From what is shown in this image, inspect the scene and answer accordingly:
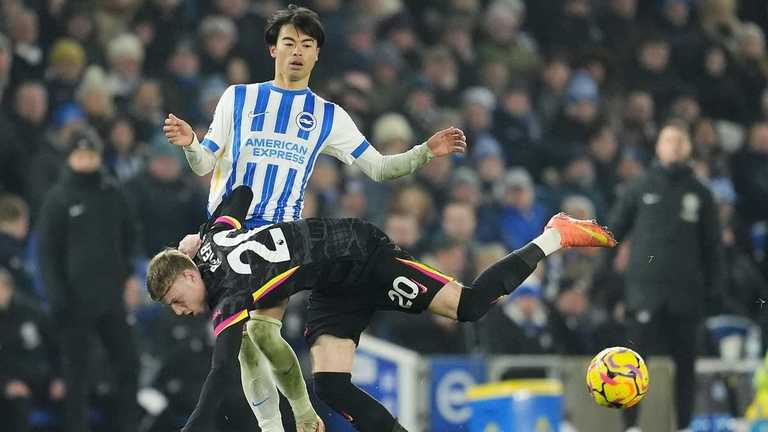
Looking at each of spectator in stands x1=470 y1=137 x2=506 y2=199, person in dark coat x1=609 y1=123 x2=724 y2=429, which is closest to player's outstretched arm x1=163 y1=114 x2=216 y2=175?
person in dark coat x1=609 y1=123 x2=724 y2=429

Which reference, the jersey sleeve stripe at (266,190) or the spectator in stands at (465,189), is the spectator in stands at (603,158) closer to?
the spectator in stands at (465,189)

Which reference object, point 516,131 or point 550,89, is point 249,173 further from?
point 550,89

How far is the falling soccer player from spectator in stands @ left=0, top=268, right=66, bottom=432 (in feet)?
9.65

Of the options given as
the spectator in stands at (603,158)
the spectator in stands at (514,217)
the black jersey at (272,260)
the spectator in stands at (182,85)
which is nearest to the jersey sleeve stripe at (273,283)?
the black jersey at (272,260)

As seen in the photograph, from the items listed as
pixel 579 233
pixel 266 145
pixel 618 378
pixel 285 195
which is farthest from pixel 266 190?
pixel 618 378

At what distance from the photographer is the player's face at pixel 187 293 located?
787 cm

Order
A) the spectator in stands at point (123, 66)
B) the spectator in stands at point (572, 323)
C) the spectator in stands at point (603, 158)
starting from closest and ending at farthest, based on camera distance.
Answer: the spectator in stands at point (123, 66) → the spectator in stands at point (572, 323) → the spectator in stands at point (603, 158)

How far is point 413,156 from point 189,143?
49.4 inches

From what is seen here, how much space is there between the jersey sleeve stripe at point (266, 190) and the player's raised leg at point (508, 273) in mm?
1039

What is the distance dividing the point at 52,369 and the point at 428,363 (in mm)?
2792

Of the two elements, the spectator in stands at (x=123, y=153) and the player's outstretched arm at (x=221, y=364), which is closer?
the player's outstretched arm at (x=221, y=364)

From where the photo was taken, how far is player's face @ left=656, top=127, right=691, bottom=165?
11.7 m

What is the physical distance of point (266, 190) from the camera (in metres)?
8.44

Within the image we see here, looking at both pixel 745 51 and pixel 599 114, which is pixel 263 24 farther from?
pixel 745 51
